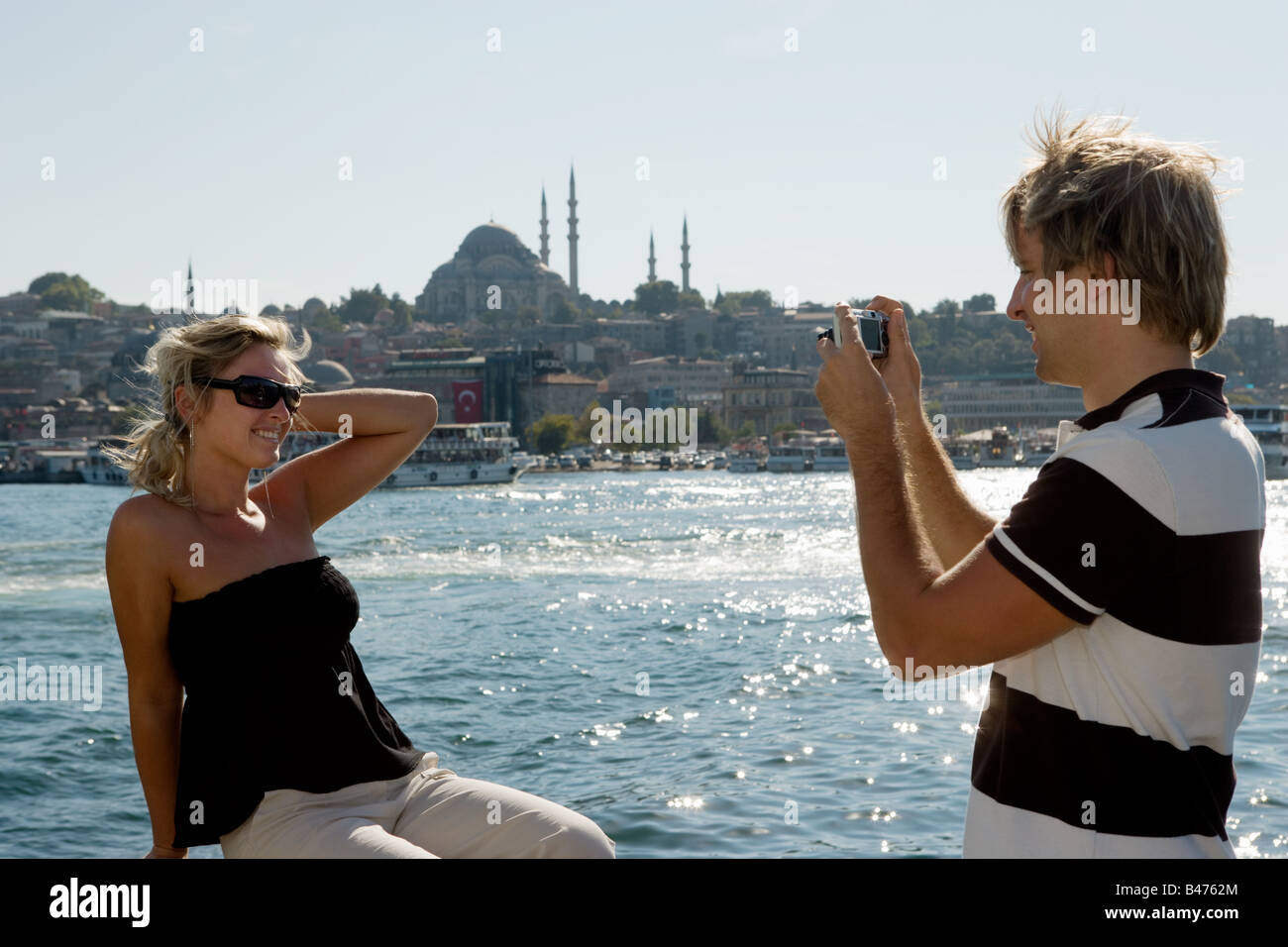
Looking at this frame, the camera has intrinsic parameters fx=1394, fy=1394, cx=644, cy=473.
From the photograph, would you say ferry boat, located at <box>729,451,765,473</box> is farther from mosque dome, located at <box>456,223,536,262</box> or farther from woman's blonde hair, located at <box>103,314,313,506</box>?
woman's blonde hair, located at <box>103,314,313,506</box>

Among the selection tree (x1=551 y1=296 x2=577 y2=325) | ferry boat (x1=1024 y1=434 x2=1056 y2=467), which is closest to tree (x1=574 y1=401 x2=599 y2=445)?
ferry boat (x1=1024 y1=434 x2=1056 y2=467)

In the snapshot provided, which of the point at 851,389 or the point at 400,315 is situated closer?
the point at 851,389

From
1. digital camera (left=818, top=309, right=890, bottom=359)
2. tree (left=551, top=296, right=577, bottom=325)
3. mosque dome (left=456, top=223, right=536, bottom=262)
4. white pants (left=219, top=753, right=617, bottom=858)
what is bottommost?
white pants (left=219, top=753, right=617, bottom=858)

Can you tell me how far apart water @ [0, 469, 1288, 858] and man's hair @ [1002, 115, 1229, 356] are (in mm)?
3197

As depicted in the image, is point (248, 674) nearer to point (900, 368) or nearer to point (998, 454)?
point (900, 368)

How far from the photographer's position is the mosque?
10256 centimetres

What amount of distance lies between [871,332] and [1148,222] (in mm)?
309

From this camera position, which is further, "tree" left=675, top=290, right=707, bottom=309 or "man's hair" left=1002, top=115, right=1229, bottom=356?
"tree" left=675, top=290, right=707, bottom=309

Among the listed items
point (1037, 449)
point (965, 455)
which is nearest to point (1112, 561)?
point (1037, 449)

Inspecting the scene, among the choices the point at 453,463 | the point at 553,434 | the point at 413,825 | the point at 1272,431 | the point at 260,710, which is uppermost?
the point at 260,710

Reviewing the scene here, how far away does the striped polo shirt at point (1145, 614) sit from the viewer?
3.43ft

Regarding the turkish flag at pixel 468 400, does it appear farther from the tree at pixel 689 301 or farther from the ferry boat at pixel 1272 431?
the ferry boat at pixel 1272 431

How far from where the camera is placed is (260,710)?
1.55 meters
